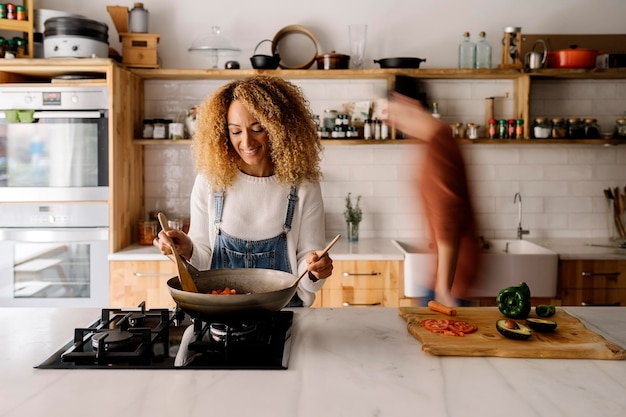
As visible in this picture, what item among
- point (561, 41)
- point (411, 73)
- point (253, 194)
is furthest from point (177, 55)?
point (561, 41)

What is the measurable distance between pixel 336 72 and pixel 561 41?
1644mm

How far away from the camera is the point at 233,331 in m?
1.88

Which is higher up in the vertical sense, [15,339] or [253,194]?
[253,194]

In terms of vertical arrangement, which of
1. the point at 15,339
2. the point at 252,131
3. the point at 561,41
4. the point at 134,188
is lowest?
the point at 15,339

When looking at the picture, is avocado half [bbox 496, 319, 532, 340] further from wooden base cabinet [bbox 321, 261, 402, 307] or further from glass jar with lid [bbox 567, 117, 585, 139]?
glass jar with lid [bbox 567, 117, 585, 139]

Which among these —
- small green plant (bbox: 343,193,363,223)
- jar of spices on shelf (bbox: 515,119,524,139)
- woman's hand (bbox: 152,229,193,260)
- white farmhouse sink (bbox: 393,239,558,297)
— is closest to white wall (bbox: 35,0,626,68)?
jar of spices on shelf (bbox: 515,119,524,139)

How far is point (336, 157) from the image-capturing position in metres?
4.77

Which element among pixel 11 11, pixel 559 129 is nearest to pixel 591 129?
pixel 559 129

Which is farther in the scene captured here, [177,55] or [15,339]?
[177,55]

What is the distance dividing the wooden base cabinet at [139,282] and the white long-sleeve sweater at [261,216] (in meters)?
1.56

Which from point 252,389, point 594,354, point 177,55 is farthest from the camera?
point 177,55

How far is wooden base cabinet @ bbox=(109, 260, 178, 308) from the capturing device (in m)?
4.11

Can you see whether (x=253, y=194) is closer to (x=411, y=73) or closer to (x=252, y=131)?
(x=252, y=131)

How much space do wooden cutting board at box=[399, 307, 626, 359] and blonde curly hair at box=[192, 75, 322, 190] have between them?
858mm
